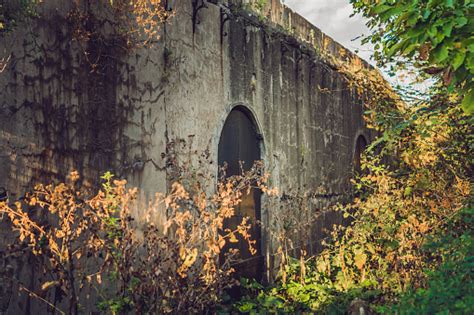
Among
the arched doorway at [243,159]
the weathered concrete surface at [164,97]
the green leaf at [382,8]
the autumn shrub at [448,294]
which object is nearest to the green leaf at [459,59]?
the green leaf at [382,8]

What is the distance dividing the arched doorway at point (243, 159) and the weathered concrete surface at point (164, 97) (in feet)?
0.51

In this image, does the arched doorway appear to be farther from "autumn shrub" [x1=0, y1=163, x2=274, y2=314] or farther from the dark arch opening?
the dark arch opening

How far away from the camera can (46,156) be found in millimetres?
4039

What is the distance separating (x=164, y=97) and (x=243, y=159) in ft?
5.65

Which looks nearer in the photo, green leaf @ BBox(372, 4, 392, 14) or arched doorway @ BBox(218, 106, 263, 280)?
green leaf @ BBox(372, 4, 392, 14)

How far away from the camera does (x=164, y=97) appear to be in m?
5.30

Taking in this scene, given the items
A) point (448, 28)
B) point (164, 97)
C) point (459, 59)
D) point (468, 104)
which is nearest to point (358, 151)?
point (164, 97)

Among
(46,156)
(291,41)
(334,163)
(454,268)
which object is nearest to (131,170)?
(46,156)

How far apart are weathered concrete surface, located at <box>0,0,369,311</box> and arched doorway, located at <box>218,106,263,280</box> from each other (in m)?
0.15

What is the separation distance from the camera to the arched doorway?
6.41m

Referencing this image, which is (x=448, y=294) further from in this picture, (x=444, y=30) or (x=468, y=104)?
(x=444, y=30)

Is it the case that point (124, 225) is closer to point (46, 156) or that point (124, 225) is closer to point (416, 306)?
point (46, 156)

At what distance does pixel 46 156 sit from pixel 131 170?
94cm

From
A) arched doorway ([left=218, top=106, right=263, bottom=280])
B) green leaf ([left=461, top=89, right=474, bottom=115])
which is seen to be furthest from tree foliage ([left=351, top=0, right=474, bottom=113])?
arched doorway ([left=218, top=106, right=263, bottom=280])
